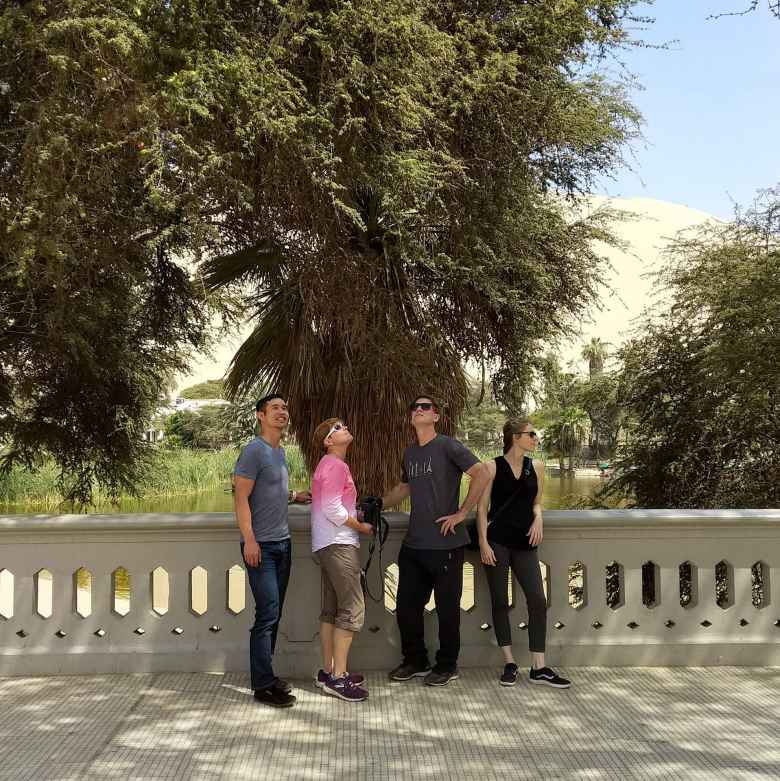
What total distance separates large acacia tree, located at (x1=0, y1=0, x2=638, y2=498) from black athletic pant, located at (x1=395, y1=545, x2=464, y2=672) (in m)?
3.16

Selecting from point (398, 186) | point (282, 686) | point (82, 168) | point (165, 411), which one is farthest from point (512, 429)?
point (165, 411)

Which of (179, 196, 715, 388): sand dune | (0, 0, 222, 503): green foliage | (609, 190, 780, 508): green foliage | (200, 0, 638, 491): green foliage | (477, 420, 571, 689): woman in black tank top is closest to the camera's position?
(477, 420, 571, 689): woman in black tank top

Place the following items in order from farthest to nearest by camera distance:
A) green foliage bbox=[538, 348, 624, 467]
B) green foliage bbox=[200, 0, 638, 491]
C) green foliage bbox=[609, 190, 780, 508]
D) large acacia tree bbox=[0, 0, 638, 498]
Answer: green foliage bbox=[538, 348, 624, 467]
green foliage bbox=[609, 190, 780, 508]
green foliage bbox=[200, 0, 638, 491]
large acacia tree bbox=[0, 0, 638, 498]

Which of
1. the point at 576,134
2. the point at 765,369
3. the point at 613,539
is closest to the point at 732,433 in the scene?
the point at 765,369

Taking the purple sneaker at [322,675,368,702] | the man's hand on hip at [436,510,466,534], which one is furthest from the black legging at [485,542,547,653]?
the purple sneaker at [322,675,368,702]

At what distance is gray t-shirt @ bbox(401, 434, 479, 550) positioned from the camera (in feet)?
20.2

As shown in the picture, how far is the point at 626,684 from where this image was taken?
244 inches

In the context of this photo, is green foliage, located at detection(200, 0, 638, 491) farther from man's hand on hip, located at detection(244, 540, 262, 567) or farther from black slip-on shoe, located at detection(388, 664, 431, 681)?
black slip-on shoe, located at detection(388, 664, 431, 681)

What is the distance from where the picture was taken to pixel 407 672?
626cm

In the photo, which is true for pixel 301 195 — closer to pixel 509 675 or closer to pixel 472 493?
pixel 472 493

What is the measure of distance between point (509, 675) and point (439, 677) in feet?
1.50

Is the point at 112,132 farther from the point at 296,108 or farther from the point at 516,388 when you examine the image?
the point at 516,388

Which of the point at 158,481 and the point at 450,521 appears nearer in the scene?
the point at 450,521

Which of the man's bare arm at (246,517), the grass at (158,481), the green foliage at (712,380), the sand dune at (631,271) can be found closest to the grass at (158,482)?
the grass at (158,481)
